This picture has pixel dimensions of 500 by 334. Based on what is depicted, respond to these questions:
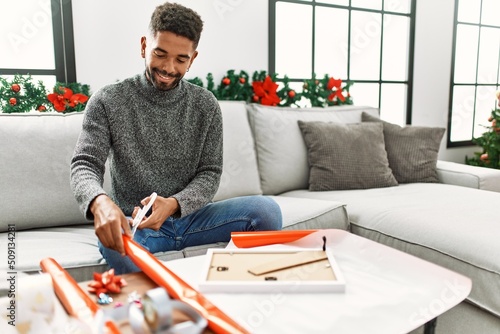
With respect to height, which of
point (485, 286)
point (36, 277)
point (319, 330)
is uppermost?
point (36, 277)

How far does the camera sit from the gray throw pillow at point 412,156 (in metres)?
2.41

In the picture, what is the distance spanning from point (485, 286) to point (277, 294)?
83 cm

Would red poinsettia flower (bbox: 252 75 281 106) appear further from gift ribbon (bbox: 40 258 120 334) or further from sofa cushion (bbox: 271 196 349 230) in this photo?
gift ribbon (bbox: 40 258 120 334)

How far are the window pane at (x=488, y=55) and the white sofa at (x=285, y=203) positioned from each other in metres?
1.90

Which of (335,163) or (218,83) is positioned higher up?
(218,83)

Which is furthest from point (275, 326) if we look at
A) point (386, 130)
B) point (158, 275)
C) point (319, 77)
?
point (319, 77)

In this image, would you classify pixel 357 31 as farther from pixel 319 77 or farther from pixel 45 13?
pixel 45 13

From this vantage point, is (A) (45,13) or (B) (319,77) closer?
(A) (45,13)

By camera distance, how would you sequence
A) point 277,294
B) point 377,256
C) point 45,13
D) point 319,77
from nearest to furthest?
point 277,294 < point 377,256 < point 45,13 < point 319,77

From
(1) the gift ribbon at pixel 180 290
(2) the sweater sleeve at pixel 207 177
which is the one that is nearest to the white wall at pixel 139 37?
(2) the sweater sleeve at pixel 207 177

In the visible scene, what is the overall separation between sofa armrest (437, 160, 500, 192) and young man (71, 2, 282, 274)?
1299 mm

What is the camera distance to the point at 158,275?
2.99 ft

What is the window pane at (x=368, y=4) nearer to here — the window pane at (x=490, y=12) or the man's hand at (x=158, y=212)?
the window pane at (x=490, y=12)

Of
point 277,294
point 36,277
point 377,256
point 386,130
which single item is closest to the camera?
point 36,277
